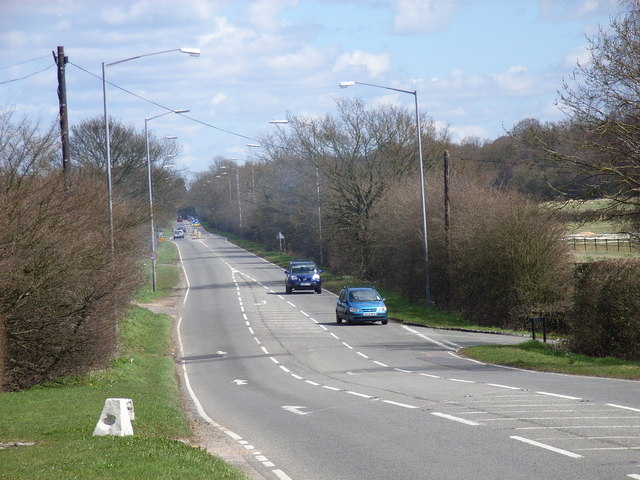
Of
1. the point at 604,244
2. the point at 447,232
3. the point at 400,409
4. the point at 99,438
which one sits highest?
the point at 447,232

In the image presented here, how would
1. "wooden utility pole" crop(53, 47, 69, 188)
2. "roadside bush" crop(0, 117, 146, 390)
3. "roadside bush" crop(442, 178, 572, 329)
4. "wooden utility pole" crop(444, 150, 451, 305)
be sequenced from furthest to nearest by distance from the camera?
"wooden utility pole" crop(444, 150, 451, 305) → "roadside bush" crop(442, 178, 572, 329) → "wooden utility pole" crop(53, 47, 69, 188) → "roadside bush" crop(0, 117, 146, 390)

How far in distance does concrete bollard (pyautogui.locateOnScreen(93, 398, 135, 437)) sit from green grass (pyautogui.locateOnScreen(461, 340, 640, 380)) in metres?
11.7

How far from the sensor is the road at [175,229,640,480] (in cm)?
992

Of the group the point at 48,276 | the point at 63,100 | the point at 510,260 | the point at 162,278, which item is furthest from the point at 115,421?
the point at 162,278

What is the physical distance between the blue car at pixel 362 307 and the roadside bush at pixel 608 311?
13069mm

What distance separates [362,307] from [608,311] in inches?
Answer: 601

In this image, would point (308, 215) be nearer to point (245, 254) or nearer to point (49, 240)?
point (245, 254)

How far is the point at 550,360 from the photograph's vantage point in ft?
79.5

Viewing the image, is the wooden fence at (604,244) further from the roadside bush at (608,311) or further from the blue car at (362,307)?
the roadside bush at (608,311)

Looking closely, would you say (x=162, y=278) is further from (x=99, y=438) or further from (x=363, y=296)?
(x=99, y=438)

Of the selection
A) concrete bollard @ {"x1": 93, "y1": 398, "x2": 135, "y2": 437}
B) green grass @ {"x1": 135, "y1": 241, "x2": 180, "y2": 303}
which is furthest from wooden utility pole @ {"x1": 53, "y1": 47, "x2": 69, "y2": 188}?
concrete bollard @ {"x1": 93, "y1": 398, "x2": 135, "y2": 437}

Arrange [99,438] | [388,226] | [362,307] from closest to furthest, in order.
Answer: [99,438]
[362,307]
[388,226]

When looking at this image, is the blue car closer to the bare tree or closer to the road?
the road

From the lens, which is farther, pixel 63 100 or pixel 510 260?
pixel 510 260
